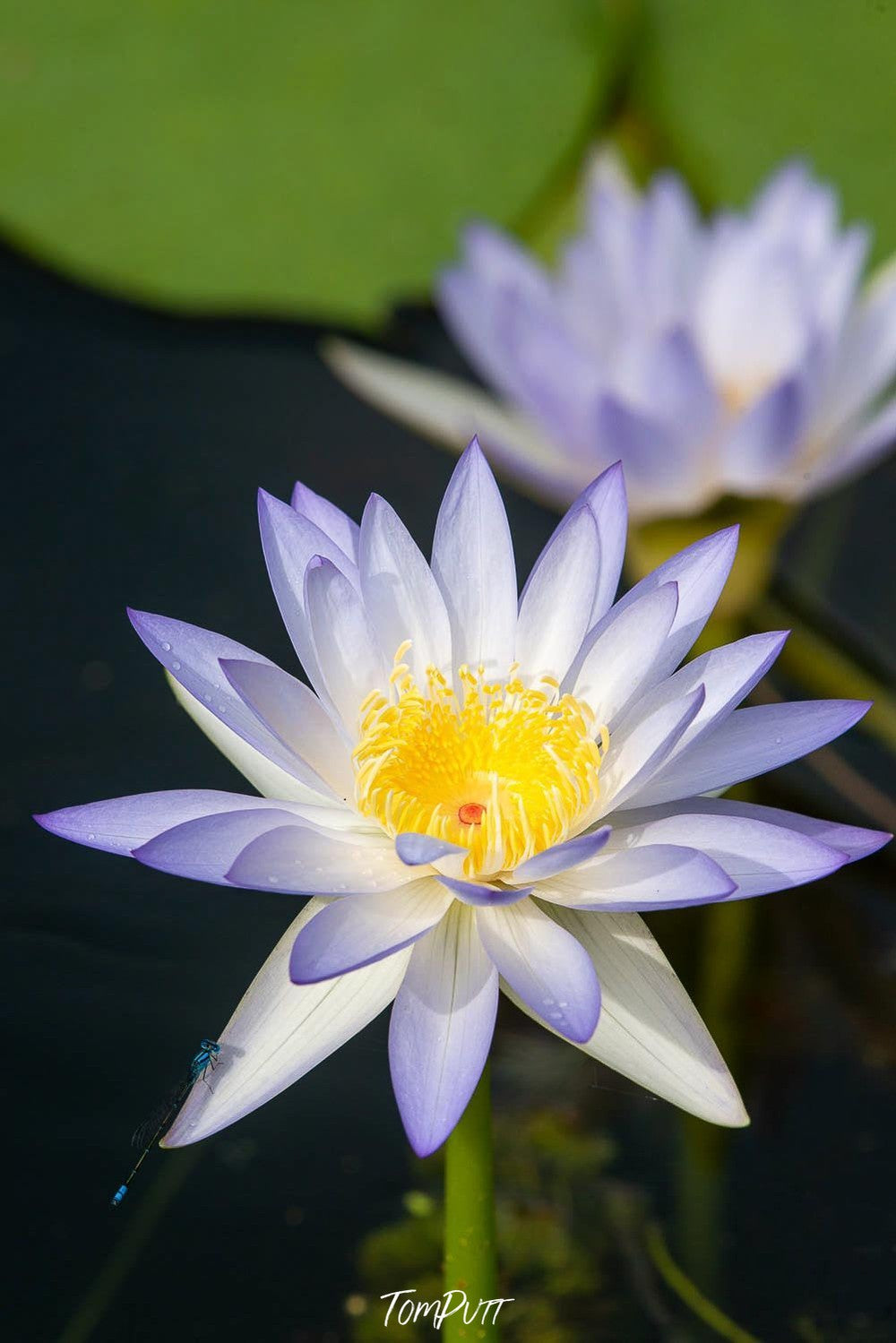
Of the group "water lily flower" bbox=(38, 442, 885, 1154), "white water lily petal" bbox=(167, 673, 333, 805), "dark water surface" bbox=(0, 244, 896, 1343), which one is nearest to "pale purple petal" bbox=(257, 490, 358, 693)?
"water lily flower" bbox=(38, 442, 885, 1154)

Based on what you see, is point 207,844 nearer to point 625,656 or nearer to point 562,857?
point 562,857

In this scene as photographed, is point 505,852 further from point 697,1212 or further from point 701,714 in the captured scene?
point 697,1212

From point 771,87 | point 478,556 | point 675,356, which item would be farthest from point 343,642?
point 771,87

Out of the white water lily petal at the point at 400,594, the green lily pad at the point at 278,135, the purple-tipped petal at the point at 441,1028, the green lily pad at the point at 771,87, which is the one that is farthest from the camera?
the green lily pad at the point at 771,87

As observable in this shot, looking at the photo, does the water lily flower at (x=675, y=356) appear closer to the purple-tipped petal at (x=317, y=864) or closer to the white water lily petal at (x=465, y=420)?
the white water lily petal at (x=465, y=420)

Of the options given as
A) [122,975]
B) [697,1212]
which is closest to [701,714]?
[697,1212]

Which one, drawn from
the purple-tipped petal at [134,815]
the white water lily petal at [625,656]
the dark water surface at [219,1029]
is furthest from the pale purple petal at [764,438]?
the purple-tipped petal at [134,815]
